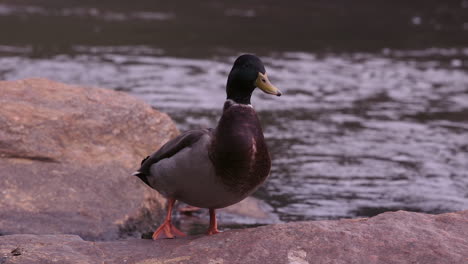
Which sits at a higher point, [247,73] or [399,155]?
[247,73]

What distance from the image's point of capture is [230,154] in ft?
11.5

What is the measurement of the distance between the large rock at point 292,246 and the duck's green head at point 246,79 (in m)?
0.66

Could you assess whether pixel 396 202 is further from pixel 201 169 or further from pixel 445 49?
pixel 445 49

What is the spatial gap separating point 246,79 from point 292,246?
863 millimetres

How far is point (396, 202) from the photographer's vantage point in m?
5.98

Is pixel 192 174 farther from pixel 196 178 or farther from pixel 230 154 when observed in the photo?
pixel 230 154

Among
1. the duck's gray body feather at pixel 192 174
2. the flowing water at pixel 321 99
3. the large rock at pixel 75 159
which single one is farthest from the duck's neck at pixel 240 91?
the flowing water at pixel 321 99

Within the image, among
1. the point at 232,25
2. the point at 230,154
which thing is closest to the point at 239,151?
the point at 230,154

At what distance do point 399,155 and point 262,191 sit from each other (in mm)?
1818

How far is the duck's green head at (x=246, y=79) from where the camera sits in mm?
3598

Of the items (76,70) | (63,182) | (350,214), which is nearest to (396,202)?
(350,214)

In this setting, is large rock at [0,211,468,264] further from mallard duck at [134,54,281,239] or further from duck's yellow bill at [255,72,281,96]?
duck's yellow bill at [255,72,281,96]

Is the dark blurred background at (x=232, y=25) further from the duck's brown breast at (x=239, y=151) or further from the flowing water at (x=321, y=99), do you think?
the duck's brown breast at (x=239, y=151)

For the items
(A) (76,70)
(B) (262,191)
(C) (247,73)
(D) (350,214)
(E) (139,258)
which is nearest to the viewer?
(E) (139,258)
